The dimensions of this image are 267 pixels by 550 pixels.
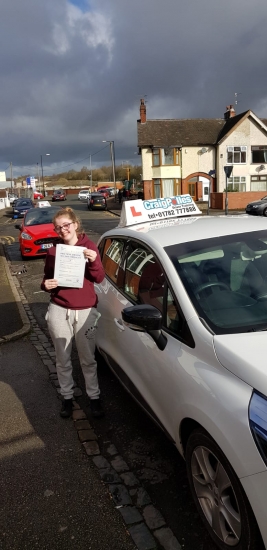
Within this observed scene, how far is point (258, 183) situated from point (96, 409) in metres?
42.0

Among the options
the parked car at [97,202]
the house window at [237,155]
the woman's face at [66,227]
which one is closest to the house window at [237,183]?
the house window at [237,155]

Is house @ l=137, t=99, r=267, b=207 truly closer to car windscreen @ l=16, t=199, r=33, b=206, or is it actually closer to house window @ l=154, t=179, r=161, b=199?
house window @ l=154, t=179, r=161, b=199

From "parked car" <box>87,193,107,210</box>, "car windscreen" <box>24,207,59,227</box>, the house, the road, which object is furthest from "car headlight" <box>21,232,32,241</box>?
the house

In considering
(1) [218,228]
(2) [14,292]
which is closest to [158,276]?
(1) [218,228]

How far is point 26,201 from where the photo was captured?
37.3 m

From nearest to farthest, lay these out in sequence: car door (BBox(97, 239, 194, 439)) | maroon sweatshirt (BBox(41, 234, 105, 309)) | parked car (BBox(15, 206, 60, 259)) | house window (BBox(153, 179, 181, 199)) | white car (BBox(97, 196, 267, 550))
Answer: white car (BBox(97, 196, 267, 550)) → car door (BBox(97, 239, 194, 439)) → maroon sweatshirt (BBox(41, 234, 105, 309)) → parked car (BBox(15, 206, 60, 259)) → house window (BBox(153, 179, 181, 199))

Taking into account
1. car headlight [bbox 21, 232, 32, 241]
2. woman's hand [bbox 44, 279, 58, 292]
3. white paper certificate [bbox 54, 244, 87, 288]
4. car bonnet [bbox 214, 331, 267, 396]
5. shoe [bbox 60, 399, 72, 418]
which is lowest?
shoe [bbox 60, 399, 72, 418]

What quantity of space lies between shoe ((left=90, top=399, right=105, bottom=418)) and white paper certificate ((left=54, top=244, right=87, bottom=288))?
3.57 ft

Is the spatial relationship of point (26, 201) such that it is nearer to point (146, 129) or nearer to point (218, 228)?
point (146, 129)

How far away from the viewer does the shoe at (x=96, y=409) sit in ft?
12.0

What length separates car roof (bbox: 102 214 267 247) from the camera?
3107mm

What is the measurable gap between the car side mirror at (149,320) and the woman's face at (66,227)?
0.97m

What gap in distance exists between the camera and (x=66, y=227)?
10.9 feet

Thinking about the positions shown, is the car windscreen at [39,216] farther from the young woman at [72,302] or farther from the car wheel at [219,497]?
the car wheel at [219,497]
